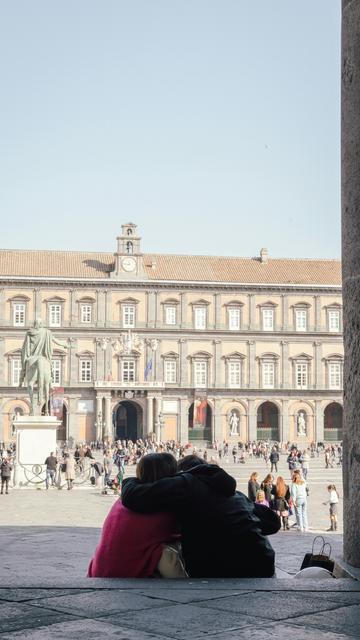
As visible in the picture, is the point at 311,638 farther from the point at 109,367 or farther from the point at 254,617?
the point at 109,367

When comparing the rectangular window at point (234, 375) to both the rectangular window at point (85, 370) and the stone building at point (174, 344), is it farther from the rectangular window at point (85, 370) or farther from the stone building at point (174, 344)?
the rectangular window at point (85, 370)

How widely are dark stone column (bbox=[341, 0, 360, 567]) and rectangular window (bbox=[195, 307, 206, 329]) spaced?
199ft

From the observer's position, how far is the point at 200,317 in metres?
64.8

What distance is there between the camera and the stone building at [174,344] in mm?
62562

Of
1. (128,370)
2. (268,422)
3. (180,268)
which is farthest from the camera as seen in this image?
(180,268)

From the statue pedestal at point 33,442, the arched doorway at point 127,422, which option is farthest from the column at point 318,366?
the statue pedestal at point 33,442

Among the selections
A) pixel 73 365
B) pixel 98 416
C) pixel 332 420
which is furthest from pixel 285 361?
pixel 73 365

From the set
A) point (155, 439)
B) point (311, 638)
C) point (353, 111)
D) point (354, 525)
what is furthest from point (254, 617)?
point (155, 439)

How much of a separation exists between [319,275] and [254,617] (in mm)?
65334

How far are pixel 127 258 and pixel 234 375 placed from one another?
1134cm

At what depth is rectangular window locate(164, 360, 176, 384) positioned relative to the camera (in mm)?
63750

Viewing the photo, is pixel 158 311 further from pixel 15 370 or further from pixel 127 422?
pixel 15 370

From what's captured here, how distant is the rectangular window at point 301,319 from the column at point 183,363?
8.37 m

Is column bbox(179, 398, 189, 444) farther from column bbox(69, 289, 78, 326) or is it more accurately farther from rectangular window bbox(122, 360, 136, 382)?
column bbox(69, 289, 78, 326)
